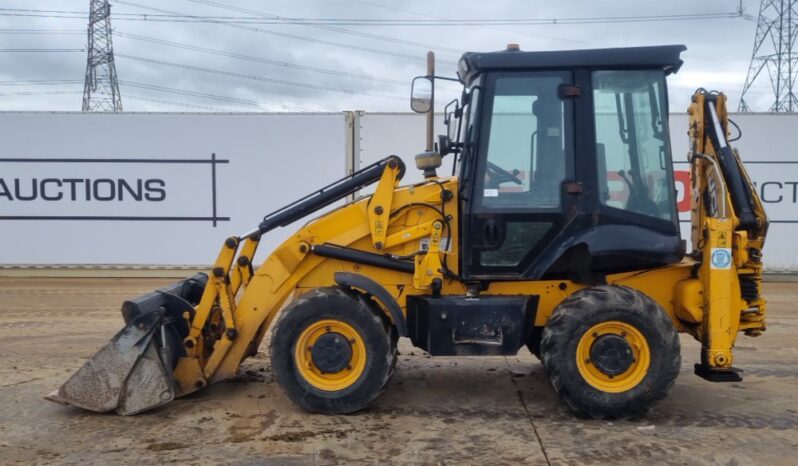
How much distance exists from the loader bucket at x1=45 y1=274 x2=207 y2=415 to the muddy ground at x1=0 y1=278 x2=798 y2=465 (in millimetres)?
121

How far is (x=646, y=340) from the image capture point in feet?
15.3

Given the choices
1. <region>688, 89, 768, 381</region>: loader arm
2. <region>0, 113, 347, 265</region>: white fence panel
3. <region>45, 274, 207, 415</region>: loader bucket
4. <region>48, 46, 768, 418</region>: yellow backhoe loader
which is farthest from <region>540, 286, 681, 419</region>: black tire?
<region>0, 113, 347, 265</region>: white fence panel

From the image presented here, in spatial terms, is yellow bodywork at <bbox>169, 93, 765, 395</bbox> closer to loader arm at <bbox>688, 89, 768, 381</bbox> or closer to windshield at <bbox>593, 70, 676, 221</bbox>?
loader arm at <bbox>688, 89, 768, 381</bbox>

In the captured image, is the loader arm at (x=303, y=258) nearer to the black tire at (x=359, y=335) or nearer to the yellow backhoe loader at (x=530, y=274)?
the yellow backhoe loader at (x=530, y=274)

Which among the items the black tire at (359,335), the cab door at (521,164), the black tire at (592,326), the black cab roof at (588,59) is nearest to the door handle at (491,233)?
the cab door at (521,164)

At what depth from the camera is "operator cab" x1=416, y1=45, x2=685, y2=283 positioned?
15.9ft

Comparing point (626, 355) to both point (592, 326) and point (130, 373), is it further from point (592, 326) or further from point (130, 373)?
point (130, 373)

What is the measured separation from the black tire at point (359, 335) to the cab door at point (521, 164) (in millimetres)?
930

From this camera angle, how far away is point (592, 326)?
4656 mm

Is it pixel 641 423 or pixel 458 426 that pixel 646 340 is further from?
pixel 458 426

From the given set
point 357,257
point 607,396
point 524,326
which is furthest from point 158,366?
point 607,396

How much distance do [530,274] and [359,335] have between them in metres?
1.26

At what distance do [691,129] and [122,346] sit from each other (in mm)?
4464

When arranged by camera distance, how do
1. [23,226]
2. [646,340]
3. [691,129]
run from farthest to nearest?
[23,226] < [691,129] < [646,340]
